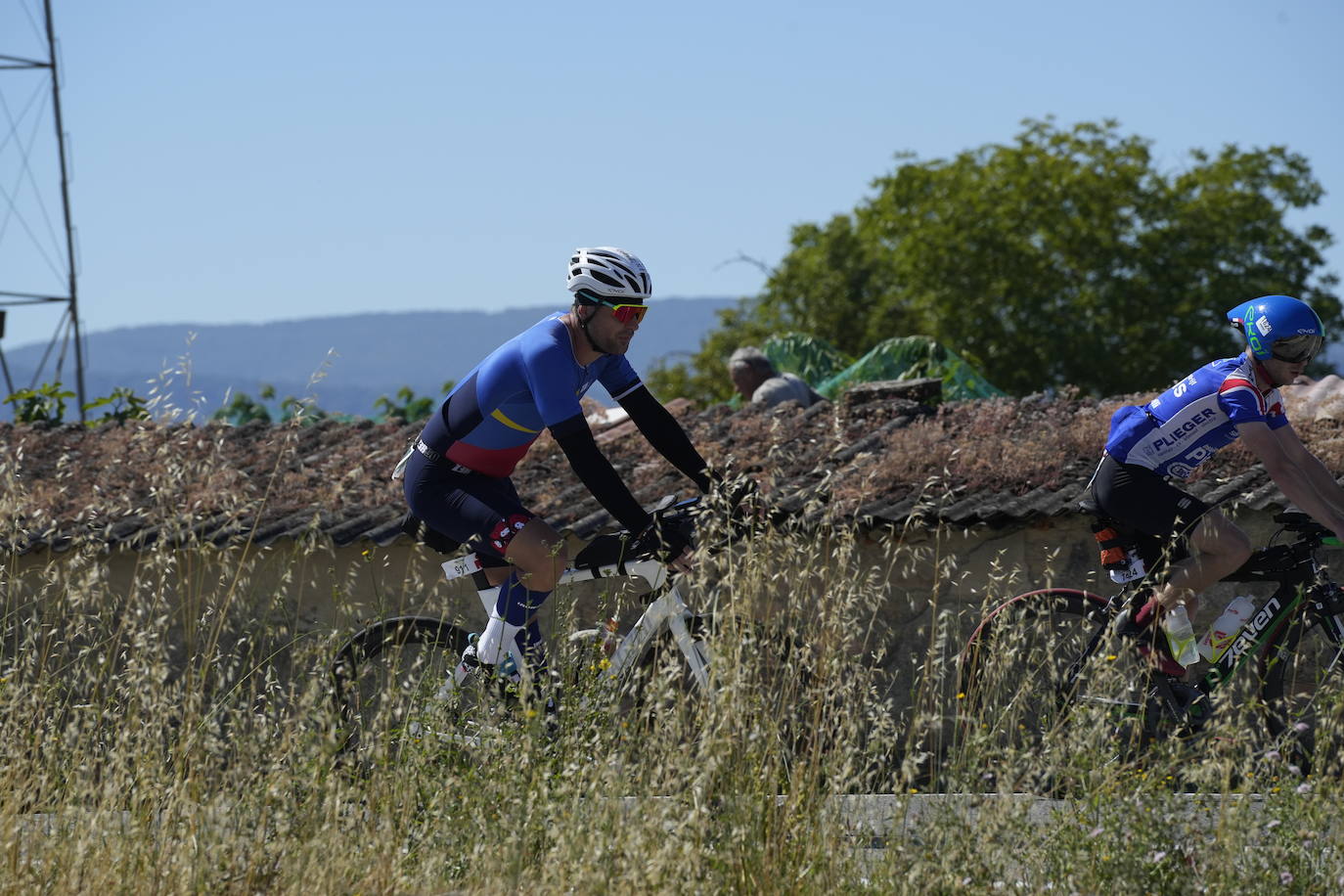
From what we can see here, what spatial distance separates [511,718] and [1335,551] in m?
4.00

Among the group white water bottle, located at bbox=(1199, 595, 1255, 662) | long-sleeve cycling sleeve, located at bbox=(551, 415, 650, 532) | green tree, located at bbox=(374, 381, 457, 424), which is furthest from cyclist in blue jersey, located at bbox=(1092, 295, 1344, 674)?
green tree, located at bbox=(374, 381, 457, 424)

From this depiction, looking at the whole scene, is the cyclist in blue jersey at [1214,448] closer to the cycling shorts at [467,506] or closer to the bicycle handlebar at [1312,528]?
the bicycle handlebar at [1312,528]

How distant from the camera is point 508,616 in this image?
16.9ft

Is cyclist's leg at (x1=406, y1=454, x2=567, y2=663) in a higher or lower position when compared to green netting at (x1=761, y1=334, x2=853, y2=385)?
lower

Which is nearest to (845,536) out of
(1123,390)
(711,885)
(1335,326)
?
(711,885)

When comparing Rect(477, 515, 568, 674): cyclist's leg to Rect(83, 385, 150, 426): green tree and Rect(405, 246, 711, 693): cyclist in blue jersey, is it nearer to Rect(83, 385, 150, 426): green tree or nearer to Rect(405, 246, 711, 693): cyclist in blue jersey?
Rect(405, 246, 711, 693): cyclist in blue jersey

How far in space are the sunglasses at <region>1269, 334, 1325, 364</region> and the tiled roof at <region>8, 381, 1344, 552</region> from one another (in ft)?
3.57

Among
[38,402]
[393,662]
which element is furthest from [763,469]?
[38,402]

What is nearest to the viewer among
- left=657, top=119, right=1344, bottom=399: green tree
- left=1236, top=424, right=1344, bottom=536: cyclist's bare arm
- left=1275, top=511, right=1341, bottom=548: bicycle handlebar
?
left=1236, top=424, right=1344, bottom=536: cyclist's bare arm

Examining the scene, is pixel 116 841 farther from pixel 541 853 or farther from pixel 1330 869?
pixel 1330 869

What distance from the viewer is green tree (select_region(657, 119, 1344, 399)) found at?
39.0 metres

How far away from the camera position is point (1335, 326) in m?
39.7

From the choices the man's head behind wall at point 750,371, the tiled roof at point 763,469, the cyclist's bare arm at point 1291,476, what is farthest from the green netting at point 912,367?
the cyclist's bare arm at point 1291,476

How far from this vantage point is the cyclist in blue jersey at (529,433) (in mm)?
4762
